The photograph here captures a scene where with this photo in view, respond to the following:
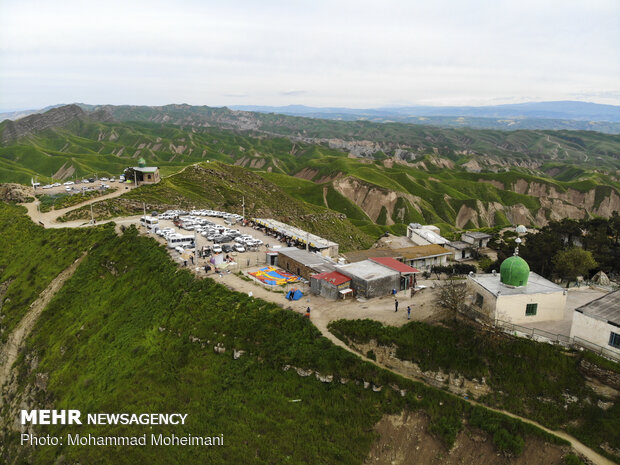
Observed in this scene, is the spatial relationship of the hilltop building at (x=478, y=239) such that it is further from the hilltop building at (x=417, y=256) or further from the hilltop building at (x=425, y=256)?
the hilltop building at (x=425, y=256)

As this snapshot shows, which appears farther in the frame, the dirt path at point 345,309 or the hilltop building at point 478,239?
the hilltop building at point 478,239

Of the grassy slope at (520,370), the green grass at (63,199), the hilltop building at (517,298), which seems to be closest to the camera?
the grassy slope at (520,370)

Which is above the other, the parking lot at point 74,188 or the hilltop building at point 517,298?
the parking lot at point 74,188

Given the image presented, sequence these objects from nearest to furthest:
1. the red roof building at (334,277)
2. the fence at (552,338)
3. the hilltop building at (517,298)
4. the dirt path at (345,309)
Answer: the fence at (552,338) → the hilltop building at (517,298) → the dirt path at (345,309) → the red roof building at (334,277)

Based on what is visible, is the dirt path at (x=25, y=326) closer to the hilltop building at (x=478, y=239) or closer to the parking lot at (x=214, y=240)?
the parking lot at (x=214, y=240)

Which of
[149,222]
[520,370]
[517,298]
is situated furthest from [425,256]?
[149,222]

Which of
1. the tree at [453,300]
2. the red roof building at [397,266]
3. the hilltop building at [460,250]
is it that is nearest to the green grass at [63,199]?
the red roof building at [397,266]

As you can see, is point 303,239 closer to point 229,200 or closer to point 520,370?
point 520,370

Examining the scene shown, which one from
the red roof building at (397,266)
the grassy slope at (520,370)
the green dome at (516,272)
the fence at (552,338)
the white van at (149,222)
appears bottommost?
the grassy slope at (520,370)

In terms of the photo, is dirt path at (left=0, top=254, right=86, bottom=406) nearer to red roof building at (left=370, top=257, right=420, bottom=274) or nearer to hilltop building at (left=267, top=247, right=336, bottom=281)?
hilltop building at (left=267, top=247, right=336, bottom=281)
